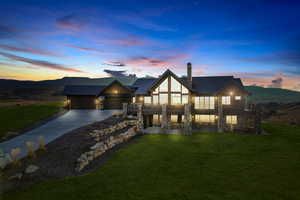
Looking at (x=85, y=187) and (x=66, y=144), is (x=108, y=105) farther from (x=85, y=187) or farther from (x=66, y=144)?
(x=85, y=187)

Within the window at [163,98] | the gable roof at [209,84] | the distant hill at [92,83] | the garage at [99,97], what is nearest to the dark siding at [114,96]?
the garage at [99,97]

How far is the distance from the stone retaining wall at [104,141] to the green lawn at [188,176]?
4.63 ft

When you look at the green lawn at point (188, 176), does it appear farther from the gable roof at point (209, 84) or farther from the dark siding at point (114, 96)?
the dark siding at point (114, 96)

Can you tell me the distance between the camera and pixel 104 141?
49.6ft

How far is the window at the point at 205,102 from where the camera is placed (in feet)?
87.8

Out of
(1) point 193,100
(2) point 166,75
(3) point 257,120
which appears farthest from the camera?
(1) point 193,100

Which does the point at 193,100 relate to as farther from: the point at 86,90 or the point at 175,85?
the point at 86,90

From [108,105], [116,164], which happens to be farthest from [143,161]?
[108,105]

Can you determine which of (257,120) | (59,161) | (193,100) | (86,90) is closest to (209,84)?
(193,100)

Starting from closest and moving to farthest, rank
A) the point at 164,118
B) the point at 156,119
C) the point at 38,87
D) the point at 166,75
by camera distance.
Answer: the point at 164,118 < the point at 166,75 < the point at 156,119 < the point at 38,87


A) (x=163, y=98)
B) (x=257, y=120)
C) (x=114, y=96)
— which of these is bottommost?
(x=257, y=120)

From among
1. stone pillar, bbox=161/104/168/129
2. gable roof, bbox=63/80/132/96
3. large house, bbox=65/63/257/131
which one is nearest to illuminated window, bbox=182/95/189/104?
large house, bbox=65/63/257/131

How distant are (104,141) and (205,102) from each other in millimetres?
18061

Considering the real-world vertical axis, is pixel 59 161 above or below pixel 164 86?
below
